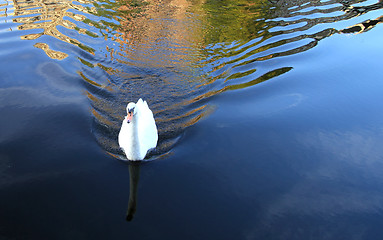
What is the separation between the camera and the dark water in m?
5.84

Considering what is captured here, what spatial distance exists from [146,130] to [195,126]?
4.18ft

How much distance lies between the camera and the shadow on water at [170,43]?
880cm

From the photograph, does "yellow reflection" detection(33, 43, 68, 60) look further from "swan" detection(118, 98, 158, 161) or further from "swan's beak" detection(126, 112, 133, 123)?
"swan's beak" detection(126, 112, 133, 123)

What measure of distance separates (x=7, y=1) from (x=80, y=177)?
13235 millimetres

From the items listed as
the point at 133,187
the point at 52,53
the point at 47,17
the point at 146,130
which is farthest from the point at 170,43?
the point at 133,187

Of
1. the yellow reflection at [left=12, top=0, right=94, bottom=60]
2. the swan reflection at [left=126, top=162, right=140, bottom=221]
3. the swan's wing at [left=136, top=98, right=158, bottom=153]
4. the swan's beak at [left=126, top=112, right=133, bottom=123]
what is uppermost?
the yellow reflection at [left=12, top=0, right=94, bottom=60]

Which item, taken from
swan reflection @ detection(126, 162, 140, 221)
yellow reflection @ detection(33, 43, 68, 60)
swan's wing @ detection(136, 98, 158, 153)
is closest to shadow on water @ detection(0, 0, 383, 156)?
yellow reflection @ detection(33, 43, 68, 60)

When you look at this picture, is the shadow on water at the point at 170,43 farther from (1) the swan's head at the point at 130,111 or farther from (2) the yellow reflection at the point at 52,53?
(1) the swan's head at the point at 130,111

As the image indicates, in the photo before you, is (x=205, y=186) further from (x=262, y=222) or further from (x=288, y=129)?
(x=288, y=129)

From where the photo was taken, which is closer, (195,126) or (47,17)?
(195,126)

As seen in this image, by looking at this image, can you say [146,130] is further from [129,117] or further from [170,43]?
[170,43]

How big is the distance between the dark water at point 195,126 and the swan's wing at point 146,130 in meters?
0.23

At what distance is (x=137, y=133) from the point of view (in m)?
6.76

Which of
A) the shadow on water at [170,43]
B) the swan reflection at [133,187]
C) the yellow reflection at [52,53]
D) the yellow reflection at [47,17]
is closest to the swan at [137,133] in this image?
the swan reflection at [133,187]
